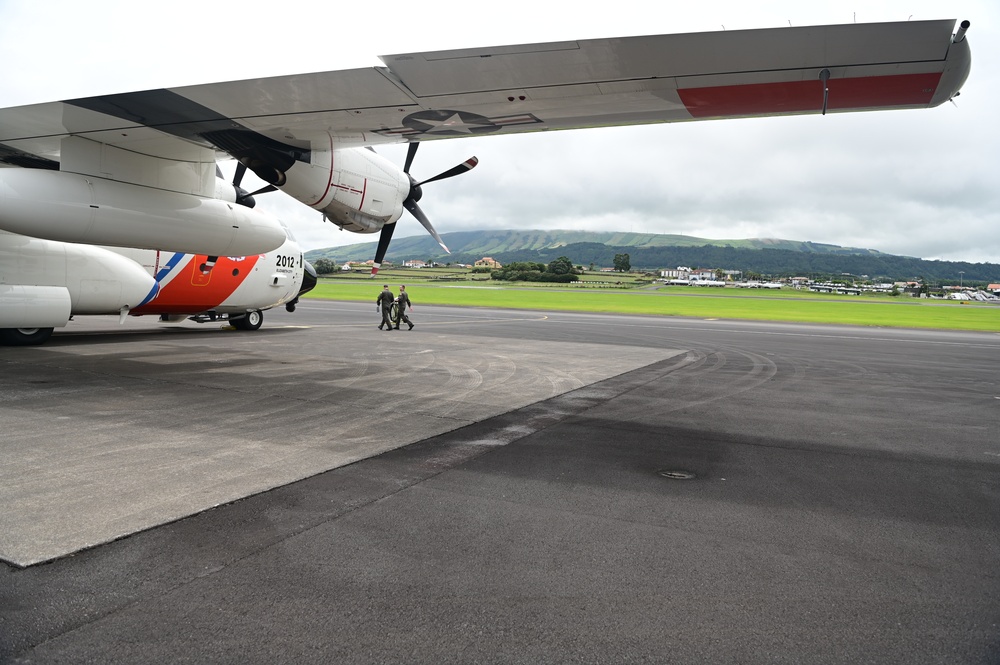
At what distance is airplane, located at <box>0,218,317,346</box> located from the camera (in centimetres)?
1396

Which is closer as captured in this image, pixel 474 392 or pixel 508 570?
pixel 508 570

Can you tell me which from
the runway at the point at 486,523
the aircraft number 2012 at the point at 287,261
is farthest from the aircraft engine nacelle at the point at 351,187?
the aircraft number 2012 at the point at 287,261

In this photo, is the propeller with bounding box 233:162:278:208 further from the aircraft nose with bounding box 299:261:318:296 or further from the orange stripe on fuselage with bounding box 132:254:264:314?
the aircraft nose with bounding box 299:261:318:296

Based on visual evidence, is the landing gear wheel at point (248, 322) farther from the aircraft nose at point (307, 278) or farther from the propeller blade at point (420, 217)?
the propeller blade at point (420, 217)

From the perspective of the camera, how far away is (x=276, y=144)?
10547 mm

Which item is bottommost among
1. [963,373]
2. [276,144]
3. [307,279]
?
[963,373]

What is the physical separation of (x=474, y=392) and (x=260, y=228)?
208 inches

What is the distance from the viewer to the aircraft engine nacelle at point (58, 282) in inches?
540

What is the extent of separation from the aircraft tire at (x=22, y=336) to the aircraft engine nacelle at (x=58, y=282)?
97 cm

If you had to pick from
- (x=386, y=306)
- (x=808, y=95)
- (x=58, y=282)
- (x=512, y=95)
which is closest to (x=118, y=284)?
(x=58, y=282)

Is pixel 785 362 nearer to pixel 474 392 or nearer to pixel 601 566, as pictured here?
pixel 474 392

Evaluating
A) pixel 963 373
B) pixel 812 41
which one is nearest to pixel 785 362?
pixel 963 373

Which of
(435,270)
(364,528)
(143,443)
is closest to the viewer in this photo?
(364,528)

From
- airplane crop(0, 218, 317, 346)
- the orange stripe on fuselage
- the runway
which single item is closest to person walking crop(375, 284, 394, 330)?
airplane crop(0, 218, 317, 346)
